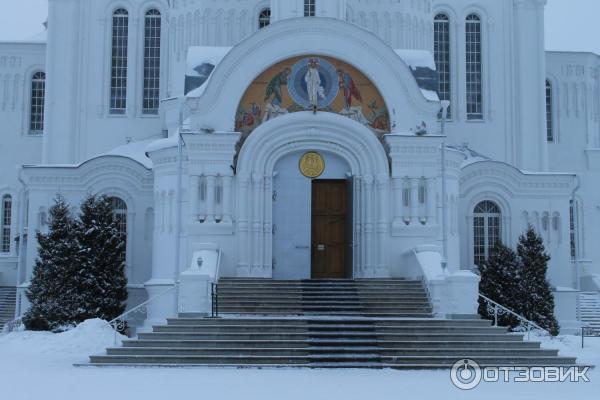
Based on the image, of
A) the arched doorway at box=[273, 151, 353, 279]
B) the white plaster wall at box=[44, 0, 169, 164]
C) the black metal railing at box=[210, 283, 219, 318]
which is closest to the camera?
the black metal railing at box=[210, 283, 219, 318]

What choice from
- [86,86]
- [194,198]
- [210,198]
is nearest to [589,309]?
[210,198]

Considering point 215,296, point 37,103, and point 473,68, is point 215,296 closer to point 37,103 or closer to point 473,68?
point 473,68

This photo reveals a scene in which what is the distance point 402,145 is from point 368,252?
121 inches

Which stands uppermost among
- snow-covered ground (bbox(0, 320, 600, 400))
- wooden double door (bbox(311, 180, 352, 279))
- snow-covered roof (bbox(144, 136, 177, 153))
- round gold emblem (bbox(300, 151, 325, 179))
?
snow-covered roof (bbox(144, 136, 177, 153))

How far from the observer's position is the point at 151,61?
3462 cm

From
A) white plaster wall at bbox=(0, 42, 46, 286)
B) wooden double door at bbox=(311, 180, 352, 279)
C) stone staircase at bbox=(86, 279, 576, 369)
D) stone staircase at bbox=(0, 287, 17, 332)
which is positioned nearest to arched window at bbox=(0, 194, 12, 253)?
white plaster wall at bbox=(0, 42, 46, 286)

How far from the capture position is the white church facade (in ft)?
84.9

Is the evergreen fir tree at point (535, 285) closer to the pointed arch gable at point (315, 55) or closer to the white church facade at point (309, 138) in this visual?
the white church facade at point (309, 138)

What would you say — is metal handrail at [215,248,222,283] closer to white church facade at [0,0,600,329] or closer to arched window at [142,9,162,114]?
white church facade at [0,0,600,329]

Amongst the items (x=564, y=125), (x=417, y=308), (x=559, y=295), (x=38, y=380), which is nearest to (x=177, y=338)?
(x=38, y=380)

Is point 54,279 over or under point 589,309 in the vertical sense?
over

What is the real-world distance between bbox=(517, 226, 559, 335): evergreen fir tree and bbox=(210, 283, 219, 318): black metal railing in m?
10.4

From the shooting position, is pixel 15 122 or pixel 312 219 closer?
pixel 312 219

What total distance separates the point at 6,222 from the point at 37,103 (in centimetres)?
496
